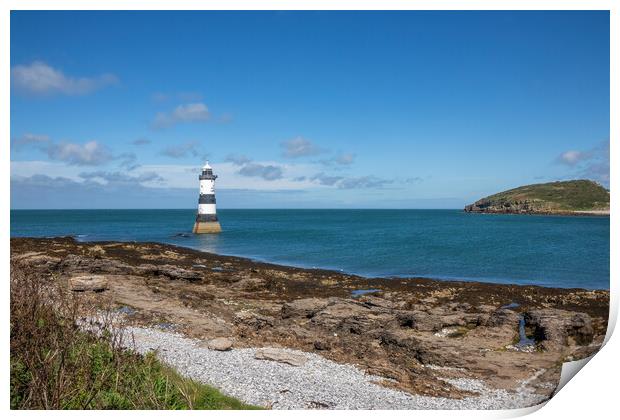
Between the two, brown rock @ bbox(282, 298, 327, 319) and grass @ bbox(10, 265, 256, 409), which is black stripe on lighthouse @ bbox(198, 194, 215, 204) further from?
grass @ bbox(10, 265, 256, 409)

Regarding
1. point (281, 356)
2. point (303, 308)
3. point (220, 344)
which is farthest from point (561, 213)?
point (220, 344)

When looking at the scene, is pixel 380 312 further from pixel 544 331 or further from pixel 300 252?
pixel 300 252

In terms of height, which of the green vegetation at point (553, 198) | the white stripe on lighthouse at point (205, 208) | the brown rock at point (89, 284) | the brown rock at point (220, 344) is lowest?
the brown rock at point (220, 344)

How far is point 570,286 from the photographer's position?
80.4 ft

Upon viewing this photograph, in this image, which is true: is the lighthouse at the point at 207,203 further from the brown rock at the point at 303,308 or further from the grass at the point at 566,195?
the grass at the point at 566,195

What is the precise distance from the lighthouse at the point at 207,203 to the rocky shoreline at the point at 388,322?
29.9m

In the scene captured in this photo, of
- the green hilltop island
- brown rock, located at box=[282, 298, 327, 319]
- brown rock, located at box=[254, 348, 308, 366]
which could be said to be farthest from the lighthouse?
the green hilltop island

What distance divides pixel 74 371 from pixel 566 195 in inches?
4458

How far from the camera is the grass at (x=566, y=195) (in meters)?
84.2

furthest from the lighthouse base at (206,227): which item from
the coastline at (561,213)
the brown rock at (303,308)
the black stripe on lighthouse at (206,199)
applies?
the coastline at (561,213)

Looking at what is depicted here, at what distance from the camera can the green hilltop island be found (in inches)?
3412

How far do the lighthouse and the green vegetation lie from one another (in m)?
57.7

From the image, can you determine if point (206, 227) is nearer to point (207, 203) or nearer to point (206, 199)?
point (207, 203)

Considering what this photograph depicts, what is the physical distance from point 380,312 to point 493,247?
3153cm
